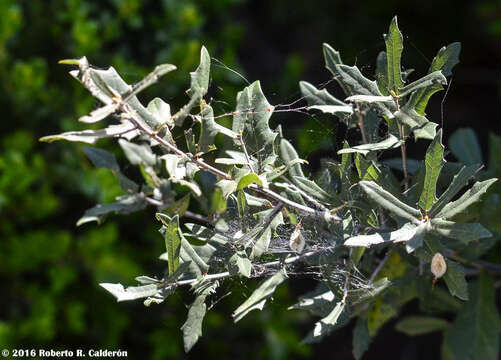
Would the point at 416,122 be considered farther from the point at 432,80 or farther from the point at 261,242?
the point at 261,242

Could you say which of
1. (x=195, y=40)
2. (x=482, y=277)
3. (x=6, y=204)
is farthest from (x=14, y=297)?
(x=482, y=277)

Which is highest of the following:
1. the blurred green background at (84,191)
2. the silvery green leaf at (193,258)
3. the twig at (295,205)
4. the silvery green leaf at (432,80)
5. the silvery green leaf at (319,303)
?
the silvery green leaf at (432,80)

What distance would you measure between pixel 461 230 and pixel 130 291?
1.69ft

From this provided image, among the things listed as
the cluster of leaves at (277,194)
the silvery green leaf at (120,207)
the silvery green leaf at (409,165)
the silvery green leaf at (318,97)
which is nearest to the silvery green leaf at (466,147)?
the silvery green leaf at (409,165)

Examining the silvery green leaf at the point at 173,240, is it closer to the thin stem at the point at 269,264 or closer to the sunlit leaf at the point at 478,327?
the thin stem at the point at 269,264

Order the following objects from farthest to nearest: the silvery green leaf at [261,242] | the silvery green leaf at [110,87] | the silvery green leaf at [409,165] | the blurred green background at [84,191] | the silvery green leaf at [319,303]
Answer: the blurred green background at [84,191]
the silvery green leaf at [409,165]
the silvery green leaf at [319,303]
the silvery green leaf at [261,242]
the silvery green leaf at [110,87]

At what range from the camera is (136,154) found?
2.68 feet

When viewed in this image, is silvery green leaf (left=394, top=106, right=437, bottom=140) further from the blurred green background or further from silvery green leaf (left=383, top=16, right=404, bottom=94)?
the blurred green background

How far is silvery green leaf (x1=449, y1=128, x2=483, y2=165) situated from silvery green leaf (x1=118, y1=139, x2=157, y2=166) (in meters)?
0.86

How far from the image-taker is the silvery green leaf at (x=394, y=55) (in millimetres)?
845

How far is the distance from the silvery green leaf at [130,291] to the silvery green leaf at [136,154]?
19cm

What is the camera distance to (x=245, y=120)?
0.91 m

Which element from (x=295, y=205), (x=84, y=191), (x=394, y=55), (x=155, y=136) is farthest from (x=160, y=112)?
(x=84, y=191)

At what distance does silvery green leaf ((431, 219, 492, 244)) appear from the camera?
80 centimetres
